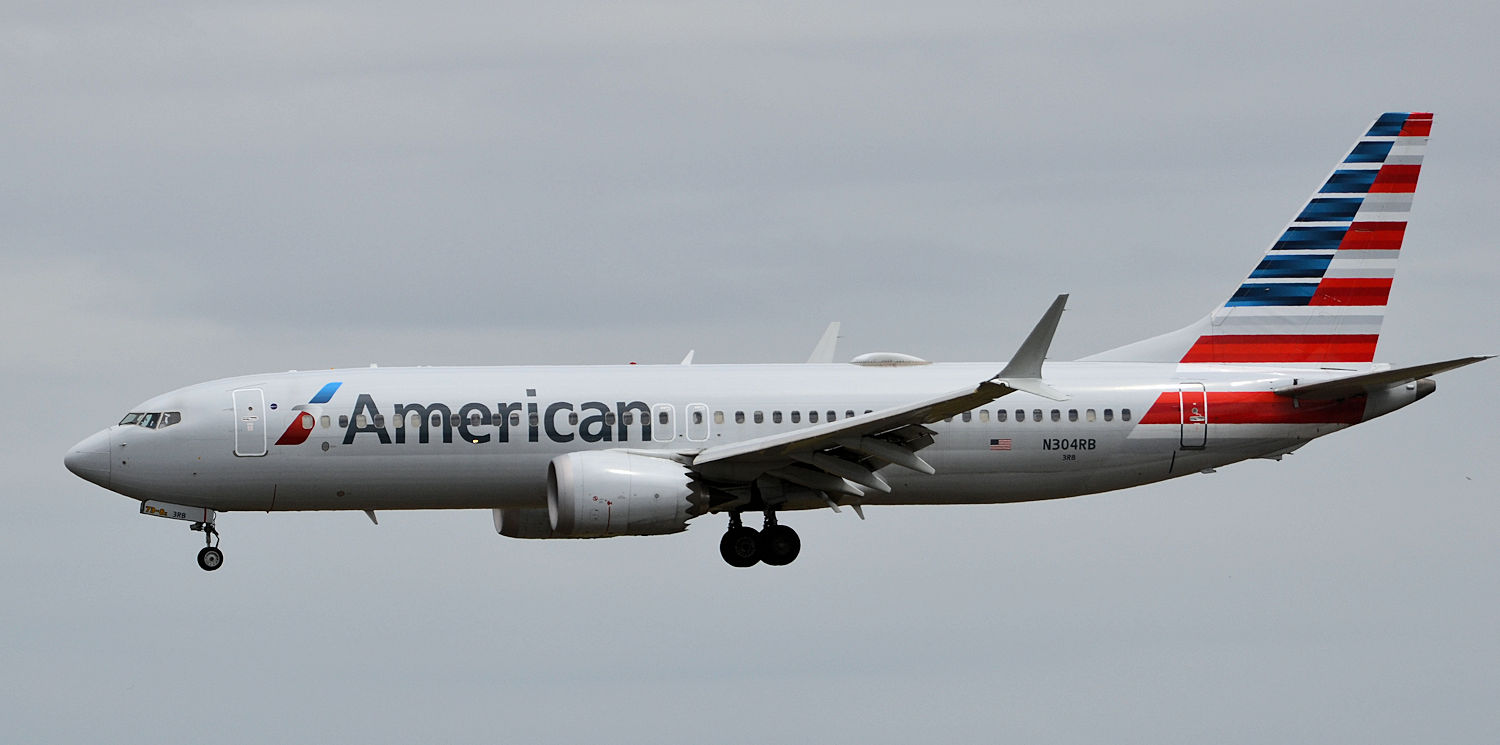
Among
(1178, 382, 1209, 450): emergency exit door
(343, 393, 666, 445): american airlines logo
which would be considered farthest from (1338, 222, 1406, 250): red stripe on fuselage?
(343, 393, 666, 445): american airlines logo

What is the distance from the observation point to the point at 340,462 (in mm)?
37719

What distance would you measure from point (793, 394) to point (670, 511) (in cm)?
410

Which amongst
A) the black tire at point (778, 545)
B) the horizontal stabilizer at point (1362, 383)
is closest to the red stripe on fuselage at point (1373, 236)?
the horizontal stabilizer at point (1362, 383)

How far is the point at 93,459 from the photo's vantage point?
37969mm

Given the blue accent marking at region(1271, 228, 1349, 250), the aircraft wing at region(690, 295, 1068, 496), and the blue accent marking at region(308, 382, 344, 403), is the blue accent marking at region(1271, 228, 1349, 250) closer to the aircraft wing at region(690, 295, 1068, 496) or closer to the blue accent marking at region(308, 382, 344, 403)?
the aircraft wing at region(690, 295, 1068, 496)

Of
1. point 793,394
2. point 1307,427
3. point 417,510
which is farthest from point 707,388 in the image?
point 1307,427

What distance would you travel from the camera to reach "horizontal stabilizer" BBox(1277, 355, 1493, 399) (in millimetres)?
38031

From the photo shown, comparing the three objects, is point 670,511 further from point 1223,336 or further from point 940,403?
point 1223,336

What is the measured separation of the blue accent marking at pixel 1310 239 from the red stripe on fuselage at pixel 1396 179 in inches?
53.4

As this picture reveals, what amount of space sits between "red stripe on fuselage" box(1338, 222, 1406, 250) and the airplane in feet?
10.0

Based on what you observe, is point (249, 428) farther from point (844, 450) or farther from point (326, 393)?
point (844, 450)

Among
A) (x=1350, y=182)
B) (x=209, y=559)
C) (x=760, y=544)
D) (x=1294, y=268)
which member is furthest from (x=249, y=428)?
(x=1350, y=182)

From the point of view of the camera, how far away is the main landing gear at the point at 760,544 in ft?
126

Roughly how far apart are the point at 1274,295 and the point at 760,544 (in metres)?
12.2
